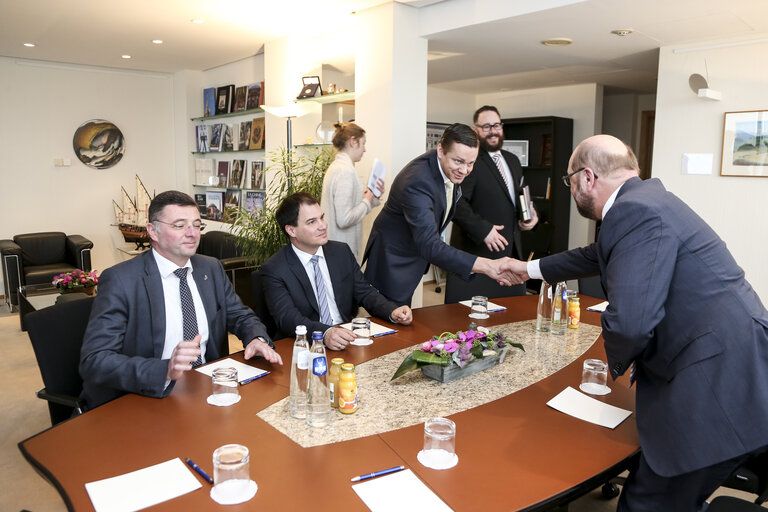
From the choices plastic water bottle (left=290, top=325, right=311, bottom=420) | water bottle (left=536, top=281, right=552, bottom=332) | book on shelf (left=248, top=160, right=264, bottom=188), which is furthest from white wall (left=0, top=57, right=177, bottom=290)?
plastic water bottle (left=290, top=325, right=311, bottom=420)

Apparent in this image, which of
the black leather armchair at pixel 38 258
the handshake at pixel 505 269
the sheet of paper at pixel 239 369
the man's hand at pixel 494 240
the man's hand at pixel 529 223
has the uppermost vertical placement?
the man's hand at pixel 529 223

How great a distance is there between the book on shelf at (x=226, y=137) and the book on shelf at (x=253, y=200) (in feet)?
2.13

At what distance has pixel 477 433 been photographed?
1.58 metres

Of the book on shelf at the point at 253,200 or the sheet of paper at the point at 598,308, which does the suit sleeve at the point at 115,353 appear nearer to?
the sheet of paper at the point at 598,308

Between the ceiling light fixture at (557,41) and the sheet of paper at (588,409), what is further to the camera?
the ceiling light fixture at (557,41)

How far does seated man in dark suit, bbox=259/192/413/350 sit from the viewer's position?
8.56 ft

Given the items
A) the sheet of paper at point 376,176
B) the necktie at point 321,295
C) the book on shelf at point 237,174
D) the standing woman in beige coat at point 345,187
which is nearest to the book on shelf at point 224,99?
the book on shelf at point 237,174

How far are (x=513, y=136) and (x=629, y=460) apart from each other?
277 inches

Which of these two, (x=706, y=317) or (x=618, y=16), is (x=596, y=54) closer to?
(x=618, y=16)

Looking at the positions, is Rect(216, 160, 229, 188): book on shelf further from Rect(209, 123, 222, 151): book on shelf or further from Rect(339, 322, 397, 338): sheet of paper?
Rect(339, 322, 397, 338): sheet of paper

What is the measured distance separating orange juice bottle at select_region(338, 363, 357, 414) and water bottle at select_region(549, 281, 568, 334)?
1230 mm

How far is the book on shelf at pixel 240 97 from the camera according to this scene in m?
6.76

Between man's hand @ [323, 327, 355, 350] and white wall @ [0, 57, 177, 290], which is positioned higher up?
white wall @ [0, 57, 177, 290]

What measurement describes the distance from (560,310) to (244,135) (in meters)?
5.34
